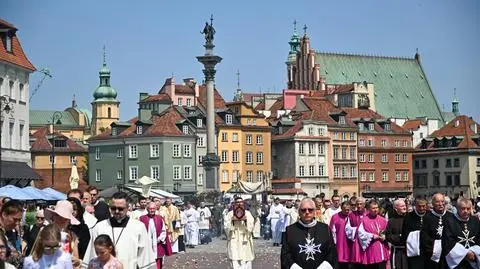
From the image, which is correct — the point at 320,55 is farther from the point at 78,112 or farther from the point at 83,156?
the point at 78,112

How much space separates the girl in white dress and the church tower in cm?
14196

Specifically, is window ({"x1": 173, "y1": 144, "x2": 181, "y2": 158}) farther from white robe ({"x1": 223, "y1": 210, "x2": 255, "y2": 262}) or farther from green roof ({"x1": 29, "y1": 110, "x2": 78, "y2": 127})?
white robe ({"x1": 223, "y1": 210, "x2": 255, "y2": 262})

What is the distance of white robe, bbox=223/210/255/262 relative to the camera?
63.4 ft

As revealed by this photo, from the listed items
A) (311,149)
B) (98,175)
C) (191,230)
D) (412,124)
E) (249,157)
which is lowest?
(191,230)

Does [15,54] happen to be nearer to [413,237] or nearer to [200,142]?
[200,142]

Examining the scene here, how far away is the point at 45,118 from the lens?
16525cm

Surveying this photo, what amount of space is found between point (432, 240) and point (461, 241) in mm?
851

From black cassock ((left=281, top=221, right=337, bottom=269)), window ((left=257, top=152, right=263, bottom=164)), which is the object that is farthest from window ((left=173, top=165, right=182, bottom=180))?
black cassock ((left=281, top=221, right=337, bottom=269))

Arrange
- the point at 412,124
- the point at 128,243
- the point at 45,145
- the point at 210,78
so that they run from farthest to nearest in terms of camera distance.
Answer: the point at 412,124
the point at 45,145
the point at 210,78
the point at 128,243

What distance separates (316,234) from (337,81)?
12237cm

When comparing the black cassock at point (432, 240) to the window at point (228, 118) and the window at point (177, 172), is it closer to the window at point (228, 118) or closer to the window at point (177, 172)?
the window at point (177, 172)

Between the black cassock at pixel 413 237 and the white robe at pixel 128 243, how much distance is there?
4687 mm

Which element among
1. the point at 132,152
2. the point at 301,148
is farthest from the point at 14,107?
the point at 301,148

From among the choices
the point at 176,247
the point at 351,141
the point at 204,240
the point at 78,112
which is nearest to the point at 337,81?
the point at 351,141
